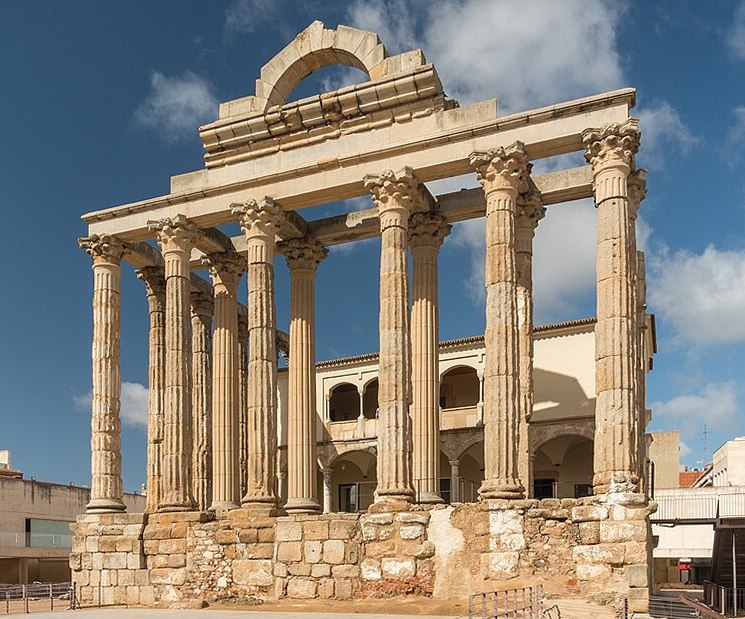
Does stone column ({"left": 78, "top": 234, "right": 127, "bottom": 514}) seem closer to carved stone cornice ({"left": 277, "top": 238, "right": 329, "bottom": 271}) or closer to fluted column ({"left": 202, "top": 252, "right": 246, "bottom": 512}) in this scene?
fluted column ({"left": 202, "top": 252, "right": 246, "bottom": 512})

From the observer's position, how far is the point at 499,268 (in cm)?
2316

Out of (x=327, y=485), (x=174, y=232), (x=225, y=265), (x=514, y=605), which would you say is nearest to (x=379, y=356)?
(x=225, y=265)

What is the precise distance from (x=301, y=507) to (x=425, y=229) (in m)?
8.83

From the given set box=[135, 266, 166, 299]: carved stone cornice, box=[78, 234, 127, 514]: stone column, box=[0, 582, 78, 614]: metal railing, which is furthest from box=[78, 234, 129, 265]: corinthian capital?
box=[0, 582, 78, 614]: metal railing

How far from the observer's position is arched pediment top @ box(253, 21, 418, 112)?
2629 centimetres

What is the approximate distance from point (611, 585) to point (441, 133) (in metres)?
12.0

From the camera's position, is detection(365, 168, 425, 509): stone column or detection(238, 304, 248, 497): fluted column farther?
detection(238, 304, 248, 497): fluted column

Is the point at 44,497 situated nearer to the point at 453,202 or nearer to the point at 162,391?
the point at 162,391

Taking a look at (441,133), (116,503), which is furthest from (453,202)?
(116,503)

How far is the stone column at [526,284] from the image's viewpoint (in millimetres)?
25516

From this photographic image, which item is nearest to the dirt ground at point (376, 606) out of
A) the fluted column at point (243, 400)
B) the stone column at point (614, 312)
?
the stone column at point (614, 312)

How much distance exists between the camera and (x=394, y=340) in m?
24.2

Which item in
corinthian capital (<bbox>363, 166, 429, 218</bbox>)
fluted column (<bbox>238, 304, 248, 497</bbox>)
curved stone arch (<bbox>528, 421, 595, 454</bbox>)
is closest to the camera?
corinthian capital (<bbox>363, 166, 429, 218</bbox>)

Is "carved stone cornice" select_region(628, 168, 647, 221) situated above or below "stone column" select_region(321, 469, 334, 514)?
above
